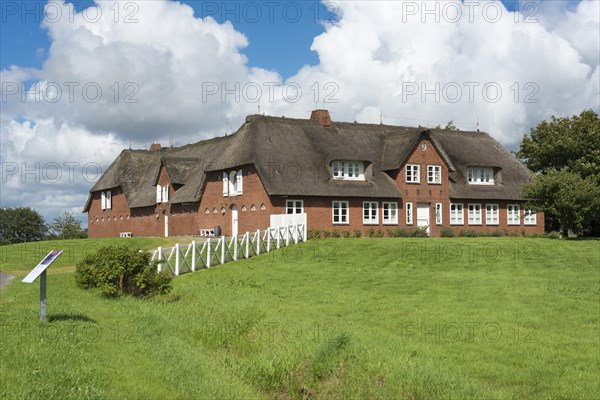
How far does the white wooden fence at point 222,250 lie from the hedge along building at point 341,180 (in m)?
7.30

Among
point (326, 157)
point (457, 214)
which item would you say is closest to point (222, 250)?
point (326, 157)

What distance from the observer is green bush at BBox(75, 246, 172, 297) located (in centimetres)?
2027

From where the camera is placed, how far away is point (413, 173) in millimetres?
47625

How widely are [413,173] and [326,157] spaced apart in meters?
6.75

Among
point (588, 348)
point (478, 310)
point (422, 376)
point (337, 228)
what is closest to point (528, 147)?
point (337, 228)

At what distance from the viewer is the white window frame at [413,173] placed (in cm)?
4738

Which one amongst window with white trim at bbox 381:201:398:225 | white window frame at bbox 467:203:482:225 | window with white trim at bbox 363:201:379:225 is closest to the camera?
window with white trim at bbox 363:201:379:225

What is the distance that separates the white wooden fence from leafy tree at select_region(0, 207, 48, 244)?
60.1m

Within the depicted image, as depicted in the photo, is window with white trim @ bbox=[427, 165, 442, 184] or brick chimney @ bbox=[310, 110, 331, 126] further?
brick chimney @ bbox=[310, 110, 331, 126]

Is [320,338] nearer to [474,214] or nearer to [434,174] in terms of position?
[434,174]

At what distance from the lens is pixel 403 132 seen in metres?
48.9

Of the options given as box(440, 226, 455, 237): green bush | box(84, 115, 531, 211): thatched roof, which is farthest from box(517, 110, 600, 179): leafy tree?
box(440, 226, 455, 237): green bush

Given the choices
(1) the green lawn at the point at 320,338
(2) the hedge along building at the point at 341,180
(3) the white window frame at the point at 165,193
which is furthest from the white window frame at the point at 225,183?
(1) the green lawn at the point at 320,338

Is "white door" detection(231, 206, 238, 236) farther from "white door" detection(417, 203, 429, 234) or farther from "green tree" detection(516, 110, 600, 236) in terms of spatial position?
"green tree" detection(516, 110, 600, 236)
